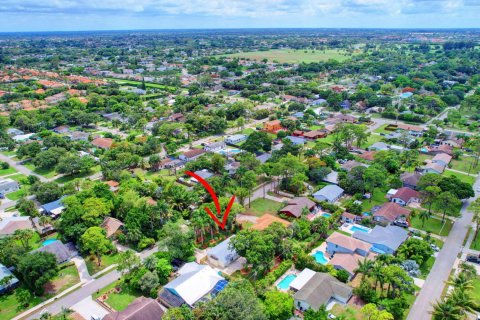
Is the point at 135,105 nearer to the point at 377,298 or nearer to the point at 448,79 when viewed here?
the point at 377,298

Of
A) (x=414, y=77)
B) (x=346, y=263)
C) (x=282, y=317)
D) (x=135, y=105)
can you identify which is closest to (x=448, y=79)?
(x=414, y=77)

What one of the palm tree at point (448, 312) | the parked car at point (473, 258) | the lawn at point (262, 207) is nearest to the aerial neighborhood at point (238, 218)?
the palm tree at point (448, 312)

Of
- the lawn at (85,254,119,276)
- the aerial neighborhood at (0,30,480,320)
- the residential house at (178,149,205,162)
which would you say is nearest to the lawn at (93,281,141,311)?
the aerial neighborhood at (0,30,480,320)

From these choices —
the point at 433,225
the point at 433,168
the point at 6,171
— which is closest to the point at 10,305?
the point at 6,171

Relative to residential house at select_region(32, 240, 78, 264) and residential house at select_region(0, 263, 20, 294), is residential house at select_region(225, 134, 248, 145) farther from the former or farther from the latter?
residential house at select_region(0, 263, 20, 294)

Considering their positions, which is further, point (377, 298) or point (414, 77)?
point (414, 77)

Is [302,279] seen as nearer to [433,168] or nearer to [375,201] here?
[375,201]
